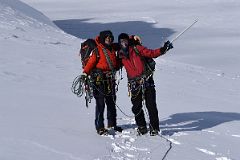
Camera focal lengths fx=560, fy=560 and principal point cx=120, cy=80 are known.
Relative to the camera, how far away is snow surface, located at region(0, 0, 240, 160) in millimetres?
7152

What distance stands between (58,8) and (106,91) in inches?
1681

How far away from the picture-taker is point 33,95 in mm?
10297

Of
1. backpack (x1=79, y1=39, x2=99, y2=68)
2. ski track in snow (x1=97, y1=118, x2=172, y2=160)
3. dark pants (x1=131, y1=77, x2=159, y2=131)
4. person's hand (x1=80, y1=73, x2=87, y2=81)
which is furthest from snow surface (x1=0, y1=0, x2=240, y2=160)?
backpack (x1=79, y1=39, x2=99, y2=68)

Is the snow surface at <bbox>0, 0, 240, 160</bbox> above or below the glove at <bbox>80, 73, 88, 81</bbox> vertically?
below

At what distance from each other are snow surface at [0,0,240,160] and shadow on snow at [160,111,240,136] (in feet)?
0.05

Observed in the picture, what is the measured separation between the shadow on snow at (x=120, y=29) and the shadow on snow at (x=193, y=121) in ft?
60.4

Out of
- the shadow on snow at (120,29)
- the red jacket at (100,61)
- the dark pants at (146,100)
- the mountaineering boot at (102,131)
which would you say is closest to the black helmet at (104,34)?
the red jacket at (100,61)

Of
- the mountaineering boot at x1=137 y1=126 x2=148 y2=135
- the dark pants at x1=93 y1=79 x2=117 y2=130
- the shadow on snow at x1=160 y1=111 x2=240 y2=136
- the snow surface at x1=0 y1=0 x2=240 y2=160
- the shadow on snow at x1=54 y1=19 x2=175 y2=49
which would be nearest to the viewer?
the snow surface at x1=0 y1=0 x2=240 y2=160

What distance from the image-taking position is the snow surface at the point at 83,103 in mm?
7152

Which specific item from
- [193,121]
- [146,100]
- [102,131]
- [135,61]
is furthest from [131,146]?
[193,121]

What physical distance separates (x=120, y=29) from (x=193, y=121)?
1022 inches

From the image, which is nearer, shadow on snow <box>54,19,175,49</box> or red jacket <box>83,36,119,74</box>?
red jacket <box>83,36,119,74</box>

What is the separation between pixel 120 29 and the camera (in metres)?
35.1

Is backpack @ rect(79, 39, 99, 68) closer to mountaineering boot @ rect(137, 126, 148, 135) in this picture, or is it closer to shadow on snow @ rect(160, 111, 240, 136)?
mountaineering boot @ rect(137, 126, 148, 135)
